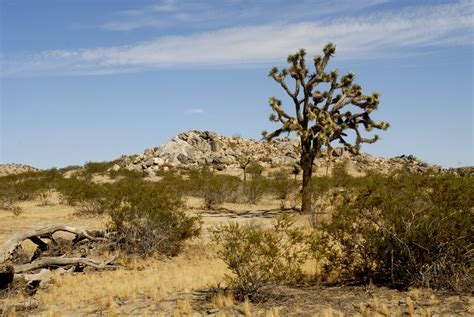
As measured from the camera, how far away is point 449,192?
9609 mm

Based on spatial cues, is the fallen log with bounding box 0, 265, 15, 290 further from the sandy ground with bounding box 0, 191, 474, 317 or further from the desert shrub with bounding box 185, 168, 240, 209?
the desert shrub with bounding box 185, 168, 240, 209

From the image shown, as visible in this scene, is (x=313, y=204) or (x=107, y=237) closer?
(x=107, y=237)

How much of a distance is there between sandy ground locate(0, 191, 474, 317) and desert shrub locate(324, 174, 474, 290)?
0.50m

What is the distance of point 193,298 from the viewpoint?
29.7 ft

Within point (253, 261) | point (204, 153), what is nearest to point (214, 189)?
point (253, 261)

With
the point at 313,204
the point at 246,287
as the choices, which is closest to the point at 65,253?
the point at 246,287

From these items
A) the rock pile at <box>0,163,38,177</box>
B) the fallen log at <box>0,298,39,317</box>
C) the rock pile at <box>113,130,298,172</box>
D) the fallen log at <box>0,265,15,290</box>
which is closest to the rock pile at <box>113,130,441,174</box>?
the rock pile at <box>113,130,298,172</box>

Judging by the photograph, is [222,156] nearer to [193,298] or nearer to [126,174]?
[126,174]

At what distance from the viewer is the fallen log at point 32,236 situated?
432 inches

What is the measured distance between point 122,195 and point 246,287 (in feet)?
28.4

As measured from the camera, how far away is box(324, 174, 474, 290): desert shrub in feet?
27.8

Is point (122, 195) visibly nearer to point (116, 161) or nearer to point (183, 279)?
point (183, 279)

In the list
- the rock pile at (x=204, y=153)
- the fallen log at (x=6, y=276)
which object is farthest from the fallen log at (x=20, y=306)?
the rock pile at (x=204, y=153)

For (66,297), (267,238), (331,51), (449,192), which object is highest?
(331,51)
